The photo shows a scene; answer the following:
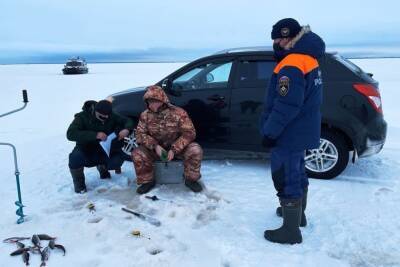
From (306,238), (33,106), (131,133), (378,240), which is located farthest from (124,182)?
(33,106)

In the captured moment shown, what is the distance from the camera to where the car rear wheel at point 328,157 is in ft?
15.2

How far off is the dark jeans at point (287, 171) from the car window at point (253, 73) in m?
1.91

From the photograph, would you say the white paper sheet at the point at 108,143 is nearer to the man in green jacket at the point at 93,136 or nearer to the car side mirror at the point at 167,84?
the man in green jacket at the point at 93,136

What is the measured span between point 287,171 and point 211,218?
1064mm

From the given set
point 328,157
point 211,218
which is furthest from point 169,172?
point 328,157

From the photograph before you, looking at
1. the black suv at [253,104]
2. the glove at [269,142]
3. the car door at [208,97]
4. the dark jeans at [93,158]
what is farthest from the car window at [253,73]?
the glove at [269,142]

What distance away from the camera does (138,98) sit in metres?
5.39

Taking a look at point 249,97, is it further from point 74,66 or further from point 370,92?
point 74,66

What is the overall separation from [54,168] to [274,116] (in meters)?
3.80

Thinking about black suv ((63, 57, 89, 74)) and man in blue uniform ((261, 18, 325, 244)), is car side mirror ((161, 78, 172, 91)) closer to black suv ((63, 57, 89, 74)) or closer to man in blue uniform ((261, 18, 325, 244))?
man in blue uniform ((261, 18, 325, 244))

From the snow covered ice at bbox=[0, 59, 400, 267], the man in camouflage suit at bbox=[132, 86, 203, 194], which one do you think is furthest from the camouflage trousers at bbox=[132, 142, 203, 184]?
the snow covered ice at bbox=[0, 59, 400, 267]

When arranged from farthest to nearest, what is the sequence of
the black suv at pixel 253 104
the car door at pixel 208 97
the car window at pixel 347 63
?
the car door at pixel 208 97, the car window at pixel 347 63, the black suv at pixel 253 104

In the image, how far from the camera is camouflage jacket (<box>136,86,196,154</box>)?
442 cm

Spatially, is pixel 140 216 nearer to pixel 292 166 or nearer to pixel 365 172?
pixel 292 166
